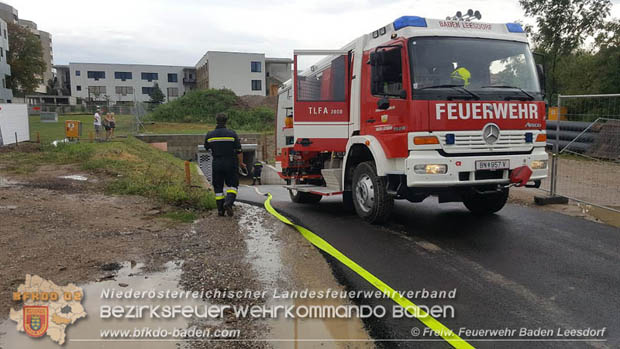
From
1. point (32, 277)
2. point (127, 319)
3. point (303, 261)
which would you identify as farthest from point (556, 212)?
point (32, 277)

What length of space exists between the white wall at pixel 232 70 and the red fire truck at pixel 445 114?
189ft

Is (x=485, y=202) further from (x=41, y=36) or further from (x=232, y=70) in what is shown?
(x=41, y=36)

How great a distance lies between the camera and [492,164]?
Result: 5664 mm

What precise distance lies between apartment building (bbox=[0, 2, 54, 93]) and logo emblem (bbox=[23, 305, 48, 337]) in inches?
3108

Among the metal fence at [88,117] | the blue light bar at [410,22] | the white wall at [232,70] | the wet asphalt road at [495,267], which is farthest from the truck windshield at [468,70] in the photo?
the white wall at [232,70]

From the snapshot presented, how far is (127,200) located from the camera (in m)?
8.40

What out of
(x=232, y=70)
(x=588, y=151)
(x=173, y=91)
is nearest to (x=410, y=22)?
(x=588, y=151)

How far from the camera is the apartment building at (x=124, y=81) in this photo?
246 ft

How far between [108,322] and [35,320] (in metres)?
0.60

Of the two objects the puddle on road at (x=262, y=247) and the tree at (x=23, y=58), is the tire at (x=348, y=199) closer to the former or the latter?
the puddle on road at (x=262, y=247)

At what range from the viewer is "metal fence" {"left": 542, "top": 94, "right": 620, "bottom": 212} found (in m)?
8.69

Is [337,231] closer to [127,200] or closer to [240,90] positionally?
[127,200]

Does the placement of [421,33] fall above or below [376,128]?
above

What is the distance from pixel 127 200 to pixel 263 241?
3.88 m
